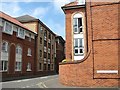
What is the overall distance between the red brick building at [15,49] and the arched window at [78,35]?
10.6 meters

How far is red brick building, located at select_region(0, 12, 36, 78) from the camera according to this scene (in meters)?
31.8

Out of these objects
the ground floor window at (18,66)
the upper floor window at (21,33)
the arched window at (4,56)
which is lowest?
the ground floor window at (18,66)

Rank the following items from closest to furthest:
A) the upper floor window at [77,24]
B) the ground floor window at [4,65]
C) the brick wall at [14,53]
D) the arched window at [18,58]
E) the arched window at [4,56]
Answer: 1. the upper floor window at [77,24]
2. the arched window at [4,56]
3. the ground floor window at [4,65]
4. the brick wall at [14,53]
5. the arched window at [18,58]

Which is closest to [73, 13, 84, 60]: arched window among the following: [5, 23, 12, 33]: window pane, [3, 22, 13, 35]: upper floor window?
[3, 22, 13, 35]: upper floor window

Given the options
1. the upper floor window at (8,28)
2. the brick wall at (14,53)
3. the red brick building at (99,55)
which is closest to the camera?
the red brick building at (99,55)

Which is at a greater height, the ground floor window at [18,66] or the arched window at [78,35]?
the arched window at [78,35]

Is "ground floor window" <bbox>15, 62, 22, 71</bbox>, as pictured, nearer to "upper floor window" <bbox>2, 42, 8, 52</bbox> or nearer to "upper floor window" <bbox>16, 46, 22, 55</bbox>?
"upper floor window" <bbox>16, 46, 22, 55</bbox>

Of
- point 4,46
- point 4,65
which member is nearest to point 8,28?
point 4,46

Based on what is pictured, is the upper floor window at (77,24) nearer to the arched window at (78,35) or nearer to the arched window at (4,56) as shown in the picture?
the arched window at (78,35)

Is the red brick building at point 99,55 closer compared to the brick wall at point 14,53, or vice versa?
the red brick building at point 99,55

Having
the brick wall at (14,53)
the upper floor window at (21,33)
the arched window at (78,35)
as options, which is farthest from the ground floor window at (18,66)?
the arched window at (78,35)

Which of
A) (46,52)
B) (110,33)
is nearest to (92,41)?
(110,33)

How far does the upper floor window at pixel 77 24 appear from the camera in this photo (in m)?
29.7

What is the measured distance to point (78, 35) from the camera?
29.6m
